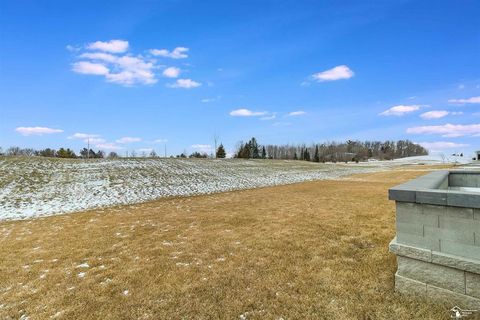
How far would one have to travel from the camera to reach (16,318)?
439 cm

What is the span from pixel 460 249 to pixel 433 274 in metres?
0.58

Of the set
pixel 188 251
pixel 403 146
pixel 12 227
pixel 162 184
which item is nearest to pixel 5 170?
pixel 162 184

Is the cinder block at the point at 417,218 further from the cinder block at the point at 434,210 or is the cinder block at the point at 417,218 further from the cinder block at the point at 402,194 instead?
the cinder block at the point at 402,194

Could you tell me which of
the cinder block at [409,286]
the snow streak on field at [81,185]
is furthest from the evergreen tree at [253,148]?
the cinder block at [409,286]

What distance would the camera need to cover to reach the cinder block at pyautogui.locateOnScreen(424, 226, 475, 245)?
380 centimetres

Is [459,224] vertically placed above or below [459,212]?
below

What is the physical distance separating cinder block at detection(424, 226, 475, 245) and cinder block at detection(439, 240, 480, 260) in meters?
0.06

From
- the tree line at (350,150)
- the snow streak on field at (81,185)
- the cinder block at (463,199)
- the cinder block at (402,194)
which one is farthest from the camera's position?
the tree line at (350,150)

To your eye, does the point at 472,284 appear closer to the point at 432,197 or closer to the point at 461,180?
the point at 432,197

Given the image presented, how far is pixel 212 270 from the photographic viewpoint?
580 centimetres

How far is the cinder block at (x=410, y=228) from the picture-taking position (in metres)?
4.20

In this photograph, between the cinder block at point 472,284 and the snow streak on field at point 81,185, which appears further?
the snow streak on field at point 81,185

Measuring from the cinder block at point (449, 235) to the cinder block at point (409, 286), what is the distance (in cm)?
82

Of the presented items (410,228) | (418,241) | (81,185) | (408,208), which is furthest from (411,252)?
(81,185)
